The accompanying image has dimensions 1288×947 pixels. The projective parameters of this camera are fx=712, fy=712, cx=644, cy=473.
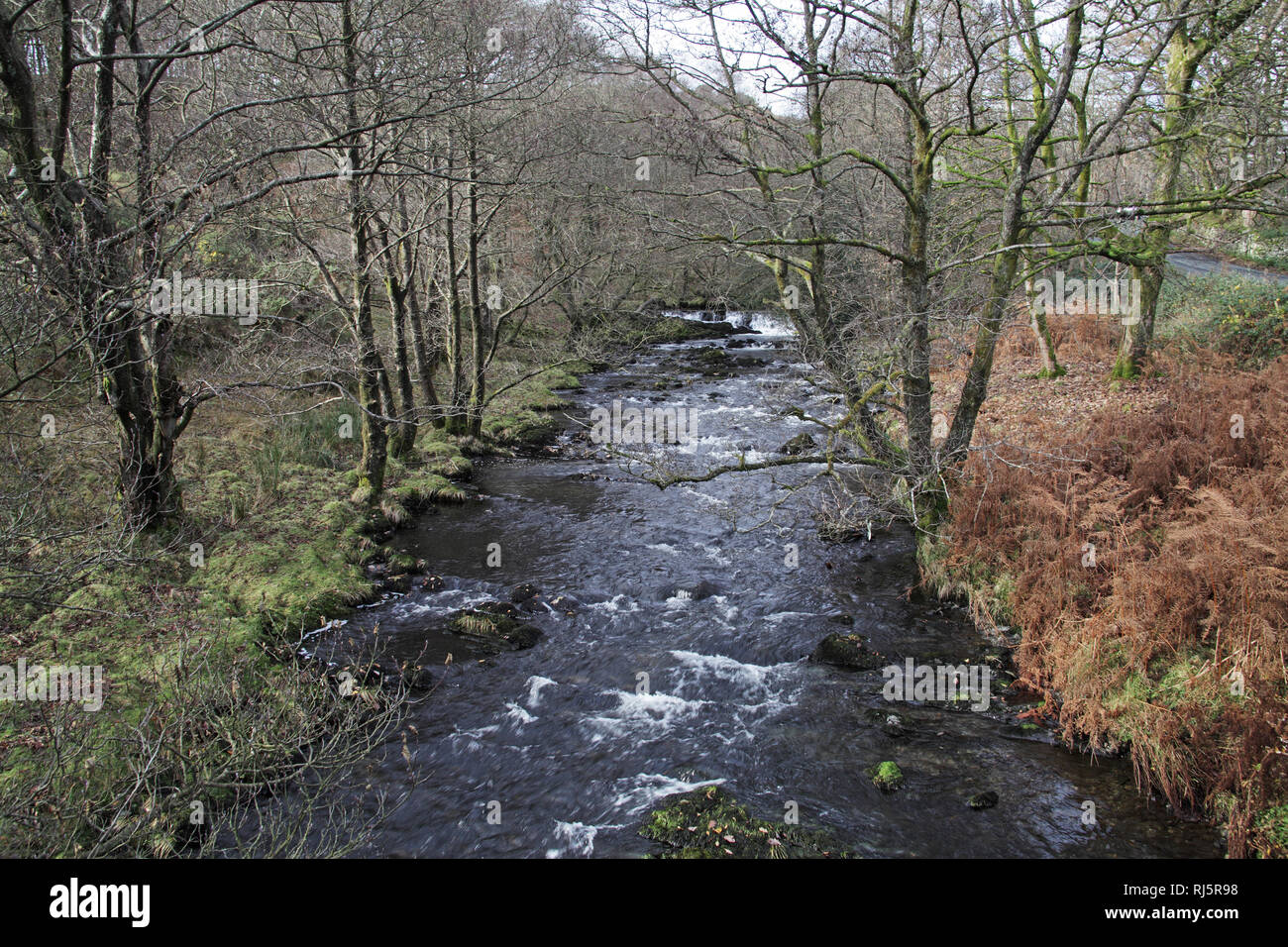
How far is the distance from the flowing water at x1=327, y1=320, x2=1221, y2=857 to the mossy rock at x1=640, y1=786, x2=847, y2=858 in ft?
0.52

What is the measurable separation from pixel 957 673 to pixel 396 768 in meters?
5.73

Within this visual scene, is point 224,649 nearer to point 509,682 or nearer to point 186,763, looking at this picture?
point 186,763

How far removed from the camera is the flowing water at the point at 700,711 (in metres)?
5.65

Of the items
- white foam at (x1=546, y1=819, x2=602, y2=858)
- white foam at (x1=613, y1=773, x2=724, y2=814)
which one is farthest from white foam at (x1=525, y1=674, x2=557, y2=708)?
white foam at (x1=546, y1=819, x2=602, y2=858)

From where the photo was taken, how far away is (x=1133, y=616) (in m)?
6.73

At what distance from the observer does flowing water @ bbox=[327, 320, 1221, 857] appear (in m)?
5.65

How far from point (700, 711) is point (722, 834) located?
183cm

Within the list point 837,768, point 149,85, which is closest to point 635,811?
A: point 837,768

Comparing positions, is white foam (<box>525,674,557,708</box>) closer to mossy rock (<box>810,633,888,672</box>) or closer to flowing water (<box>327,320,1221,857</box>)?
flowing water (<box>327,320,1221,857</box>)

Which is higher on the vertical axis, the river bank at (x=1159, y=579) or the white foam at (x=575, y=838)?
the river bank at (x=1159, y=579)

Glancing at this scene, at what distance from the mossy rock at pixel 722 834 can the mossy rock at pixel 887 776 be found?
0.85m

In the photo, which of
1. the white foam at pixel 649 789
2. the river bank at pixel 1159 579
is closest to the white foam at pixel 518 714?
the white foam at pixel 649 789

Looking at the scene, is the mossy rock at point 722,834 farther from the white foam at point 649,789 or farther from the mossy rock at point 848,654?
the mossy rock at point 848,654

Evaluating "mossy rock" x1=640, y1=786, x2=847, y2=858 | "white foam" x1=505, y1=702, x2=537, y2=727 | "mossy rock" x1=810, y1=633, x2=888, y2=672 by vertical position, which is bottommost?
"mossy rock" x1=640, y1=786, x2=847, y2=858
